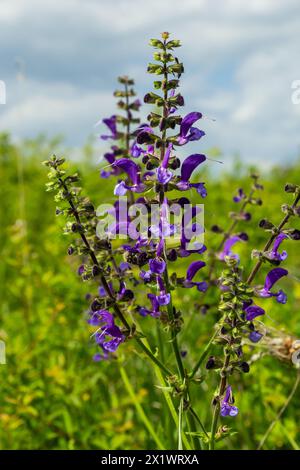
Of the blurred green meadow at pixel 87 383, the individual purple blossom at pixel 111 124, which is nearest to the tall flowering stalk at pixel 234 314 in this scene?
the blurred green meadow at pixel 87 383

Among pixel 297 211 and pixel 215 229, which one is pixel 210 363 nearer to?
pixel 297 211

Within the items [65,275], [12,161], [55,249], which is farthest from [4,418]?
[12,161]

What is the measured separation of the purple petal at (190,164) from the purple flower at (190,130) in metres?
0.10

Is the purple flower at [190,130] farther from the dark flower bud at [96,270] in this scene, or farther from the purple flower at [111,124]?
the purple flower at [111,124]

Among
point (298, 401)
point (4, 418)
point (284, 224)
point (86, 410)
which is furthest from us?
point (298, 401)

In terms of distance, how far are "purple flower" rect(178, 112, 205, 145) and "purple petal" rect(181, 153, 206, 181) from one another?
10 cm

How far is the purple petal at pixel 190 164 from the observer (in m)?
2.21

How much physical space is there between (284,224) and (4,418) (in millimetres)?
2023

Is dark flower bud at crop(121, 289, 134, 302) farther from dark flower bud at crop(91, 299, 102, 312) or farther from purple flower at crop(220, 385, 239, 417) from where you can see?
purple flower at crop(220, 385, 239, 417)

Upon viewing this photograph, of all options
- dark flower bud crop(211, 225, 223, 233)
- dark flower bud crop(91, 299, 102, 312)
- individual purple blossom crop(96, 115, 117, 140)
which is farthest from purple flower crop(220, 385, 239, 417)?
individual purple blossom crop(96, 115, 117, 140)

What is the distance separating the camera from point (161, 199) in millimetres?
2104

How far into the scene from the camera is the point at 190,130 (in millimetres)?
2170

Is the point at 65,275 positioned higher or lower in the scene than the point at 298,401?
higher
